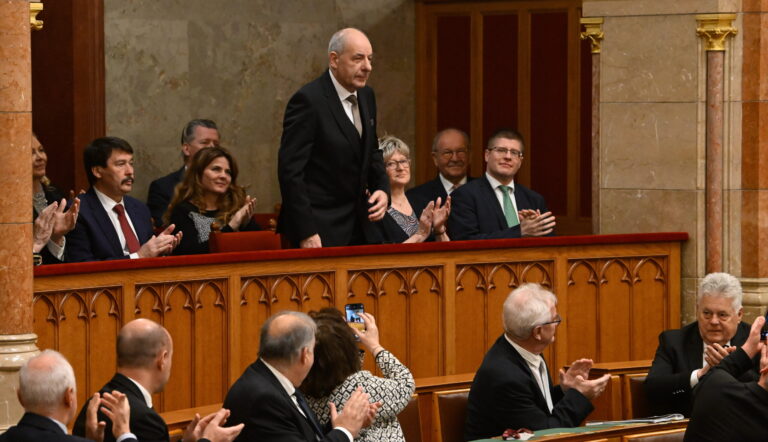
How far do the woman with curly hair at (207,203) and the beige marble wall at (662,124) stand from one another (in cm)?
256

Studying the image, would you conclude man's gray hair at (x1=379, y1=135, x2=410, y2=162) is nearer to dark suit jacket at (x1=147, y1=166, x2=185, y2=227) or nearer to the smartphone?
dark suit jacket at (x1=147, y1=166, x2=185, y2=227)

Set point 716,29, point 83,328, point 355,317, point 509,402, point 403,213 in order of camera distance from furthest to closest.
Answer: point 716,29 < point 403,213 < point 83,328 < point 355,317 < point 509,402

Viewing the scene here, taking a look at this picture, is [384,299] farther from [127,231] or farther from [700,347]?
[700,347]

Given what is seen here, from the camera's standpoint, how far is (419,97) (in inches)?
489

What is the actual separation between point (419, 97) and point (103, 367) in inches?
232

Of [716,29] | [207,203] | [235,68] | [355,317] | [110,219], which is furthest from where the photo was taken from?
[235,68]

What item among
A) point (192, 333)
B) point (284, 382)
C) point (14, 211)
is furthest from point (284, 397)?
point (192, 333)

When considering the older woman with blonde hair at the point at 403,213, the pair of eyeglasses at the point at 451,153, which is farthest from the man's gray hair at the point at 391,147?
the pair of eyeglasses at the point at 451,153

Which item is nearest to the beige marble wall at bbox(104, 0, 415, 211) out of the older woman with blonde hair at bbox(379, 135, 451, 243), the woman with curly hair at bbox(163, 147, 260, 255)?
the older woman with blonde hair at bbox(379, 135, 451, 243)

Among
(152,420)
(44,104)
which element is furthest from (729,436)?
(44,104)

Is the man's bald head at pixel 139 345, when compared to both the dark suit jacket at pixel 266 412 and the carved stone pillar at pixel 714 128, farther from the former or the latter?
the carved stone pillar at pixel 714 128

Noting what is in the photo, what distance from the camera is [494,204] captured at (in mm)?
8672

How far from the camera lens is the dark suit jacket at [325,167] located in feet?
25.5

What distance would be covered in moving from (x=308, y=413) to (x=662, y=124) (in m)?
4.46
